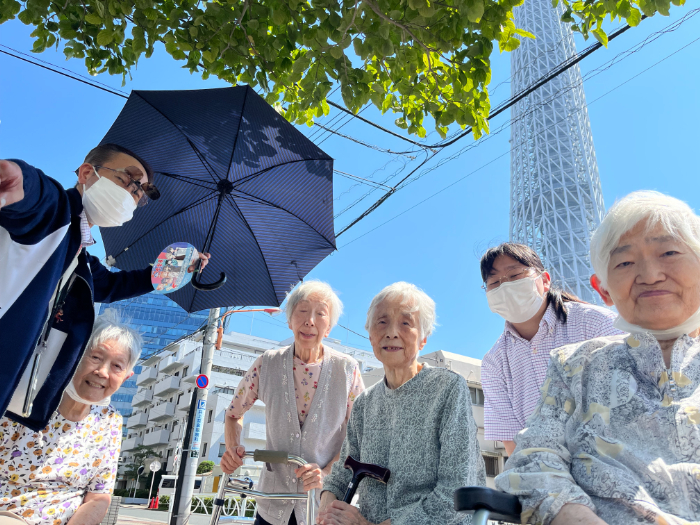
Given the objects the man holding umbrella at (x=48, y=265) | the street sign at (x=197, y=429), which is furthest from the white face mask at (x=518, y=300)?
the street sign at (x=197, y=429)

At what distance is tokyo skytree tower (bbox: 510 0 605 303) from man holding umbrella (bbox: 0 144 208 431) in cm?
4390

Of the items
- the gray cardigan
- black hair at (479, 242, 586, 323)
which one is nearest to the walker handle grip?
the gray cardigan

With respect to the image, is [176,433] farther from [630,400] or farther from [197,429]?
[630,400]

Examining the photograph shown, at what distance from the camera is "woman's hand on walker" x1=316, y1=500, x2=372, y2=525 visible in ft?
5.69

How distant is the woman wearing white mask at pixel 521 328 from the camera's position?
8.30 ft

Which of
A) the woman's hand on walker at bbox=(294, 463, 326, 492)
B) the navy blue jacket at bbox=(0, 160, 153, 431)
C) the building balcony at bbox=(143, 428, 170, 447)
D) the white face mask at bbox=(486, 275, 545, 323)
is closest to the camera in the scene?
the navy blue jacket at bbox=(0, 160, 153, 431)

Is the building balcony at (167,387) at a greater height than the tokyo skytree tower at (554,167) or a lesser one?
lesser

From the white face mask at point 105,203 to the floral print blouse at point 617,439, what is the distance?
5.68ft

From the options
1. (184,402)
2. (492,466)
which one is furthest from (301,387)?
(184,402)

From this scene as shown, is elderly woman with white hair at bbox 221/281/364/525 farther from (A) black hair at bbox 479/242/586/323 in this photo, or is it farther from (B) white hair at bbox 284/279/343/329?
(A) black hair at bbox 479/242/586/323

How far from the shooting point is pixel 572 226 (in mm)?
43625

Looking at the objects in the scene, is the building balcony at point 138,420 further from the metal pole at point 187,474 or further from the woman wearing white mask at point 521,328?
the woman wearing white mask at point 521,328

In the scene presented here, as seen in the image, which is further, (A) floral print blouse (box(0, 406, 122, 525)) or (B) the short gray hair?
(B) the short gray hair

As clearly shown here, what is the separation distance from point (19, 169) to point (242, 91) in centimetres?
171
